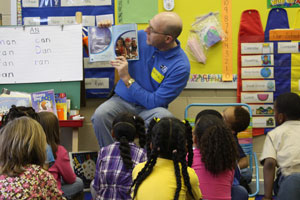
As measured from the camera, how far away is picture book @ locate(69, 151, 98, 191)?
3.15 metres

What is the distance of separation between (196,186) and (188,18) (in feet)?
6.98

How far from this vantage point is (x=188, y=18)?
3.56 metres

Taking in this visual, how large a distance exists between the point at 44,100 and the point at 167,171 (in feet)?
5.46

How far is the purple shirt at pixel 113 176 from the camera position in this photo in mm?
2102

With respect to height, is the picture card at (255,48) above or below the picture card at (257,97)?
above

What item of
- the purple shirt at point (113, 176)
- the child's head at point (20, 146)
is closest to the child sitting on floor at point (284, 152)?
the purple shirt at point (113, 176)

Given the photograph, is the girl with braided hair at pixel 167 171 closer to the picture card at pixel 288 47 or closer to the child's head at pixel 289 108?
the child's head at pixel 289 108

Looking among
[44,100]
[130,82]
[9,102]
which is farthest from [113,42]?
[9,102]

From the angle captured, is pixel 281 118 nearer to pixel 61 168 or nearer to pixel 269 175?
pixel 269 175

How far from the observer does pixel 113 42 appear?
10.1 ft

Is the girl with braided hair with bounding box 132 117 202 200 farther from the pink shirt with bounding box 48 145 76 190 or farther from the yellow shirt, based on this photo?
the pink shirt with bounding box 48 145 76 190

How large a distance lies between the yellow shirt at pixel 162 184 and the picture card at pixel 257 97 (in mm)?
1928

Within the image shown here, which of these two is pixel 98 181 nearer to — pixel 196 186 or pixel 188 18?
pixel 196 186

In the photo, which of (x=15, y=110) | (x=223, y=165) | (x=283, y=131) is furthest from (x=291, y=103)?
(x=15, y=110)
